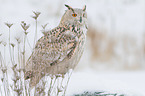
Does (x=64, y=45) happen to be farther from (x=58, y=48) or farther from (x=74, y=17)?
(x=74, y=17)

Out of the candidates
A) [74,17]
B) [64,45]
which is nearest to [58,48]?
[64,45]

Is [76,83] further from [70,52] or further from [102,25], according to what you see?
[102,25]

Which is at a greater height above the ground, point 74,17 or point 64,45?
point 74,17

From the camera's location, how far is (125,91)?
1861 millimetres

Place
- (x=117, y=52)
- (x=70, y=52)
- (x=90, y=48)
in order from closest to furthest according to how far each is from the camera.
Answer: (x=70, y=52) → (x=90, y=48) → (x=117, y=52)

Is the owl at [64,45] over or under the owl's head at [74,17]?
under

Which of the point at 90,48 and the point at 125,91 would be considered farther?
the point at 90,48

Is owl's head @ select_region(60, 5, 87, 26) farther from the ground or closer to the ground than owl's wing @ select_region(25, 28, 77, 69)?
farther from the ground

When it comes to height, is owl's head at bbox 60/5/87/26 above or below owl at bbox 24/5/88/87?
above

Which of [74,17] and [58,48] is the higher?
[74,17]

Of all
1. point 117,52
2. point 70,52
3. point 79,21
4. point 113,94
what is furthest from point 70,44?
point 117,52

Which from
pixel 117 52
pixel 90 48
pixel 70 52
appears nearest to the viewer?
pixel 70 52

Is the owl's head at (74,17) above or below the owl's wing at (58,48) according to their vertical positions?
above

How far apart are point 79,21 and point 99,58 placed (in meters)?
1.36
